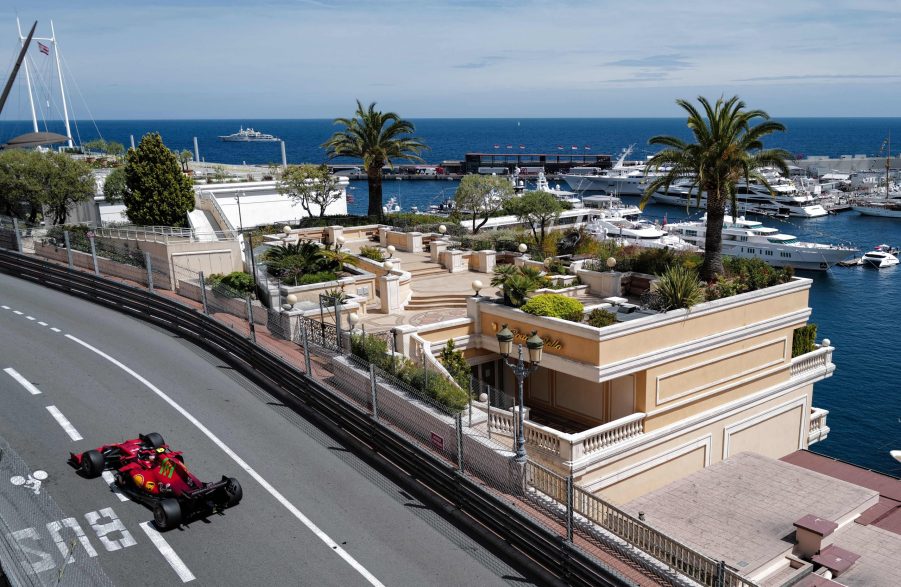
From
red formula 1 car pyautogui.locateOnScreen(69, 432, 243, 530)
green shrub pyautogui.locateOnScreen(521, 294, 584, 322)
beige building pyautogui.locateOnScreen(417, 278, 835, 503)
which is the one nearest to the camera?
red formula 1 car pyautogui.locateOnScreen(69, 432, 243, 530)

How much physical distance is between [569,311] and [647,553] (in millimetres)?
9732

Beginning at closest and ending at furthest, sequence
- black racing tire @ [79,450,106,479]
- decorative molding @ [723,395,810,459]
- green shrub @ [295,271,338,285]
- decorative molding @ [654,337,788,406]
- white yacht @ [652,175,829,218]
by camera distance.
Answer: black racing tire @ [79,450,106,479] → decorative molding @ [654,337,788,406] → decorative molding @ [723,395,810,459] → green shrub @ [295,271,338,285] → white yacht @ [652,175,829,218]

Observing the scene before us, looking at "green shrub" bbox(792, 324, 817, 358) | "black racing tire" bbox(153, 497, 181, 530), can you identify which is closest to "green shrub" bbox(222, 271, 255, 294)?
"black racing tire" bbox(153, 497, 181, 530)

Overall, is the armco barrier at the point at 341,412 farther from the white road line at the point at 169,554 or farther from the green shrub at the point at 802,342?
the green shrub at the point at 802,342

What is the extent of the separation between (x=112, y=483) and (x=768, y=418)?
66.0 feet

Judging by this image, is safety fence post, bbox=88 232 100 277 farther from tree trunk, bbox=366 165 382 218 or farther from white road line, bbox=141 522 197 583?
white road line, bbox=141 522 197 583

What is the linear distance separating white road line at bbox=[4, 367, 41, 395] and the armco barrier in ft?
16.9

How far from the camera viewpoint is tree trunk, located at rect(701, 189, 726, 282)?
25.0 metres

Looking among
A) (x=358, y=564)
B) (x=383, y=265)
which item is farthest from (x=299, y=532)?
(x=383, y=265)

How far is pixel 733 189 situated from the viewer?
2500cm

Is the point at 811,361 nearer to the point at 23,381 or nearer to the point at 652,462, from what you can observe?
the point at 652,462

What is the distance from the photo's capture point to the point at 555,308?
68.7ft

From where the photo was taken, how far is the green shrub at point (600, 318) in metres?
20.3

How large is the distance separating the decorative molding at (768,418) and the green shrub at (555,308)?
6358 mm
